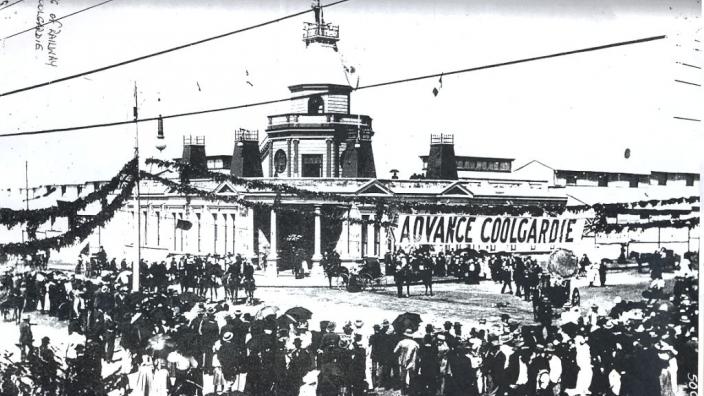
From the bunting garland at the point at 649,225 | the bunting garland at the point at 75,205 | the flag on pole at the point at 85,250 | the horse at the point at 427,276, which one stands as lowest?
the horse at the point at 427,276

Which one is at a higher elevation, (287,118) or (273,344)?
(287,118)

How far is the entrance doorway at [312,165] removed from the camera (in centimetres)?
1117

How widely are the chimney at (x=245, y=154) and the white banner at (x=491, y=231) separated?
2702 mm

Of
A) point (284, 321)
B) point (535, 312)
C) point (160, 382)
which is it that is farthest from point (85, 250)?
point (535, 312)

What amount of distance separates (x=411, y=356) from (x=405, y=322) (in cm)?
64

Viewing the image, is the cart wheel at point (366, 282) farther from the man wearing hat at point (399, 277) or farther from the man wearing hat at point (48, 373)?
the man wearing hat at point (48, 373)

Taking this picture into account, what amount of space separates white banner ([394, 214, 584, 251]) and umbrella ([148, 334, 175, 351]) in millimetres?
3450

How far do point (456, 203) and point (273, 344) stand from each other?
3422 millimetres

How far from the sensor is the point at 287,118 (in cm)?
1112

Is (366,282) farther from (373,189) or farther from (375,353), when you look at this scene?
(375,353)

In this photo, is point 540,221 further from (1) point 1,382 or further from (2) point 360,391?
(1) point 1,382

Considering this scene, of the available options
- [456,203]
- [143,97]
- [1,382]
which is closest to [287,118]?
[143,97]

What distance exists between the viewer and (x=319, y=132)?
1140cm

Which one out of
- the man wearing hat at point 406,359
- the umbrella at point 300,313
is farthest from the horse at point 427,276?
the umbrella at point 300,313
